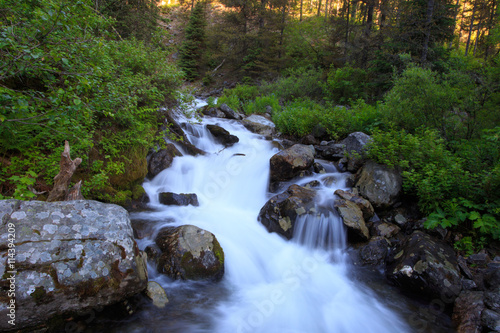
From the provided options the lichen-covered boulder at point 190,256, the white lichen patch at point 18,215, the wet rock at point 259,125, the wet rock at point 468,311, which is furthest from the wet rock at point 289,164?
the white lichen patch at point 18,215

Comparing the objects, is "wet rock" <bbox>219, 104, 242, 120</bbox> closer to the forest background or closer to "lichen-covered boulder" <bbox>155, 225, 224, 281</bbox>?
the forest background

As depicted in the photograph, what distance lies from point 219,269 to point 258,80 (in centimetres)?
1977

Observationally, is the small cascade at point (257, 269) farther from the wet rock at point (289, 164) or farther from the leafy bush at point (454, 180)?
the leafy bush at point (454, 180)

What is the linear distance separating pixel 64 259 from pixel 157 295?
1.49 meters

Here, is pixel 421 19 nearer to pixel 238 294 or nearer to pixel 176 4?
pixel 238 294

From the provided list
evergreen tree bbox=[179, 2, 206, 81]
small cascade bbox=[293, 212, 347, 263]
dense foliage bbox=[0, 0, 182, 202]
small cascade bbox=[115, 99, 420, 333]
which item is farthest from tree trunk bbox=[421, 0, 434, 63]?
evergreen tree bbox=[179, 2, 206, 81]

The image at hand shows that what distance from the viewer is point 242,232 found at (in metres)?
6.14

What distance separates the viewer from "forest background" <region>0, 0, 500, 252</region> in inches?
129

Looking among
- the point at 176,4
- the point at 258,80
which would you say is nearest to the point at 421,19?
the point at 258,80

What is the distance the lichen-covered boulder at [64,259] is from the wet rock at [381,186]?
5.63 metres

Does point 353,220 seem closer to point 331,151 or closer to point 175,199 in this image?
point 331,151

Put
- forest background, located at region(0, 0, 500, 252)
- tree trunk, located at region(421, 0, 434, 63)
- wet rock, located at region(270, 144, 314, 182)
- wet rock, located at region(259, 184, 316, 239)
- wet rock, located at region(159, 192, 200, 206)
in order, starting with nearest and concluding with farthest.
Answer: forest background, located at region(0, 0, 500, 252) → wet rock, located at region(259, 184, 316, 239) → wet rock, located at region(159, 192, 200, 206) → wet rock, located at region(270, 144, 314, 182) → tree trunk, located at region(421, 0, 434, 63)

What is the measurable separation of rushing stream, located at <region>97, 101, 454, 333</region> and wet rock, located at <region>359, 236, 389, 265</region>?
0.41 metres

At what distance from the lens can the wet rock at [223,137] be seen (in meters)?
10.4
